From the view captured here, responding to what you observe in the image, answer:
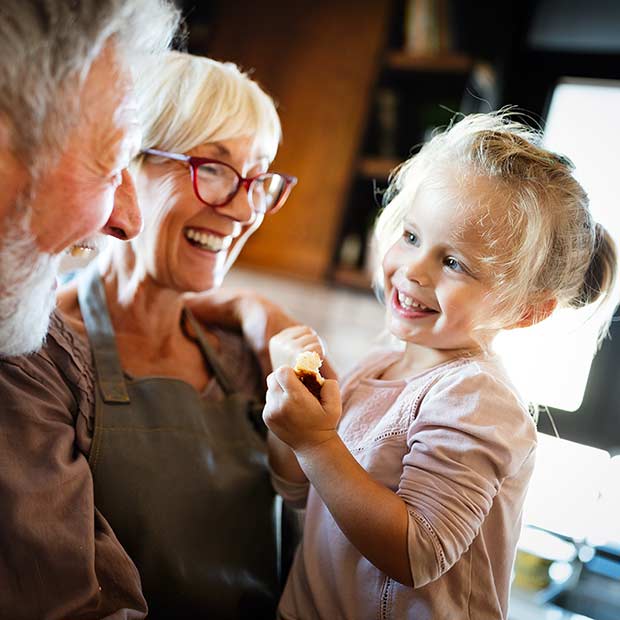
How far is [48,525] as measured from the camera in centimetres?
100

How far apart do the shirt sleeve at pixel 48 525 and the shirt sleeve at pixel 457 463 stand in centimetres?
46

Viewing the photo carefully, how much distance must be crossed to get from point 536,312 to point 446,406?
0.86 feet

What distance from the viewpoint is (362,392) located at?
4.32 ft

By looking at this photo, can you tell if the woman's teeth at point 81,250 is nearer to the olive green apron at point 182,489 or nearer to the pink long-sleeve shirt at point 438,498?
the olive green apron at point 182,489

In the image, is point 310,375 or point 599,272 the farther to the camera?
point 599,272

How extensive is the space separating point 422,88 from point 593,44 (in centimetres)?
60

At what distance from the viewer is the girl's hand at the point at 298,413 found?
1045mm

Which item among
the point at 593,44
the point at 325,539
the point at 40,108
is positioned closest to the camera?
the point at 40,108

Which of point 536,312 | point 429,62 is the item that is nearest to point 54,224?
point 536,312

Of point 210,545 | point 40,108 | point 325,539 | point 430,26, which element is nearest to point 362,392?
point 325,539

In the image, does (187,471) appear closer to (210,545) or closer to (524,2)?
(210,545)

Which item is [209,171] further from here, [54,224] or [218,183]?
[54,224]

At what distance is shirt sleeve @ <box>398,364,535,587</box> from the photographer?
0.99m

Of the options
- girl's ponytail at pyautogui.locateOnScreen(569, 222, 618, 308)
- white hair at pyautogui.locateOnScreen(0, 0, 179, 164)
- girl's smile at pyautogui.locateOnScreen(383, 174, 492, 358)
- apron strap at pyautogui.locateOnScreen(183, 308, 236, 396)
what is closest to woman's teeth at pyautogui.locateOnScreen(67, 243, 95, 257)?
white hair at pyautogui.locateOnScreen(0, 0, 179, 164)
